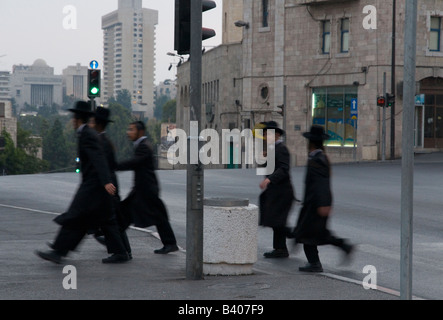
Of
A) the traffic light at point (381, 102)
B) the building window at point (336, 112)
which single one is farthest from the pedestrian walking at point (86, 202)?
the building window at point (336, 112)

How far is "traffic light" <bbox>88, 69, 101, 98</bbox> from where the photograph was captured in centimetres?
1880

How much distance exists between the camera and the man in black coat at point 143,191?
10.3m

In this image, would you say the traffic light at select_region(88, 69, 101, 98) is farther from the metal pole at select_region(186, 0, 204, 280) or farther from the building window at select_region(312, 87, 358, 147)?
the building window at select_region(312, 87, 358, 147)

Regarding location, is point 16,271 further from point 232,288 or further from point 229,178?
point 229,178

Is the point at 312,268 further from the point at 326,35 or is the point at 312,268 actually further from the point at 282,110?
the point at 282,110

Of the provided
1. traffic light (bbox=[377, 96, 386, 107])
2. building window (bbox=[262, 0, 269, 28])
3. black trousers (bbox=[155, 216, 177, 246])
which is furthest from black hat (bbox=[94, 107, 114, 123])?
building window (bbox=[262, 0, 269, 28])

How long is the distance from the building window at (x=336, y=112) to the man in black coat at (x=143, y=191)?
31.5 m

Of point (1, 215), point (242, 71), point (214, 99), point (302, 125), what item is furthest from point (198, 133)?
point (214, 99)

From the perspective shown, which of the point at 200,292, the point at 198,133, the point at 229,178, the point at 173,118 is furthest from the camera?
the point at 173,118

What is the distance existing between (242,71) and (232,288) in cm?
4230

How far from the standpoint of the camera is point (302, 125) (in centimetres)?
4394

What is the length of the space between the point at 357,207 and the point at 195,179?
30.3ft

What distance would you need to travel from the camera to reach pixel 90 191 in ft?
29.8

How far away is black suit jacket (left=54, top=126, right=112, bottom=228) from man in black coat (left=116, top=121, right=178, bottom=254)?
1086 millimetres
